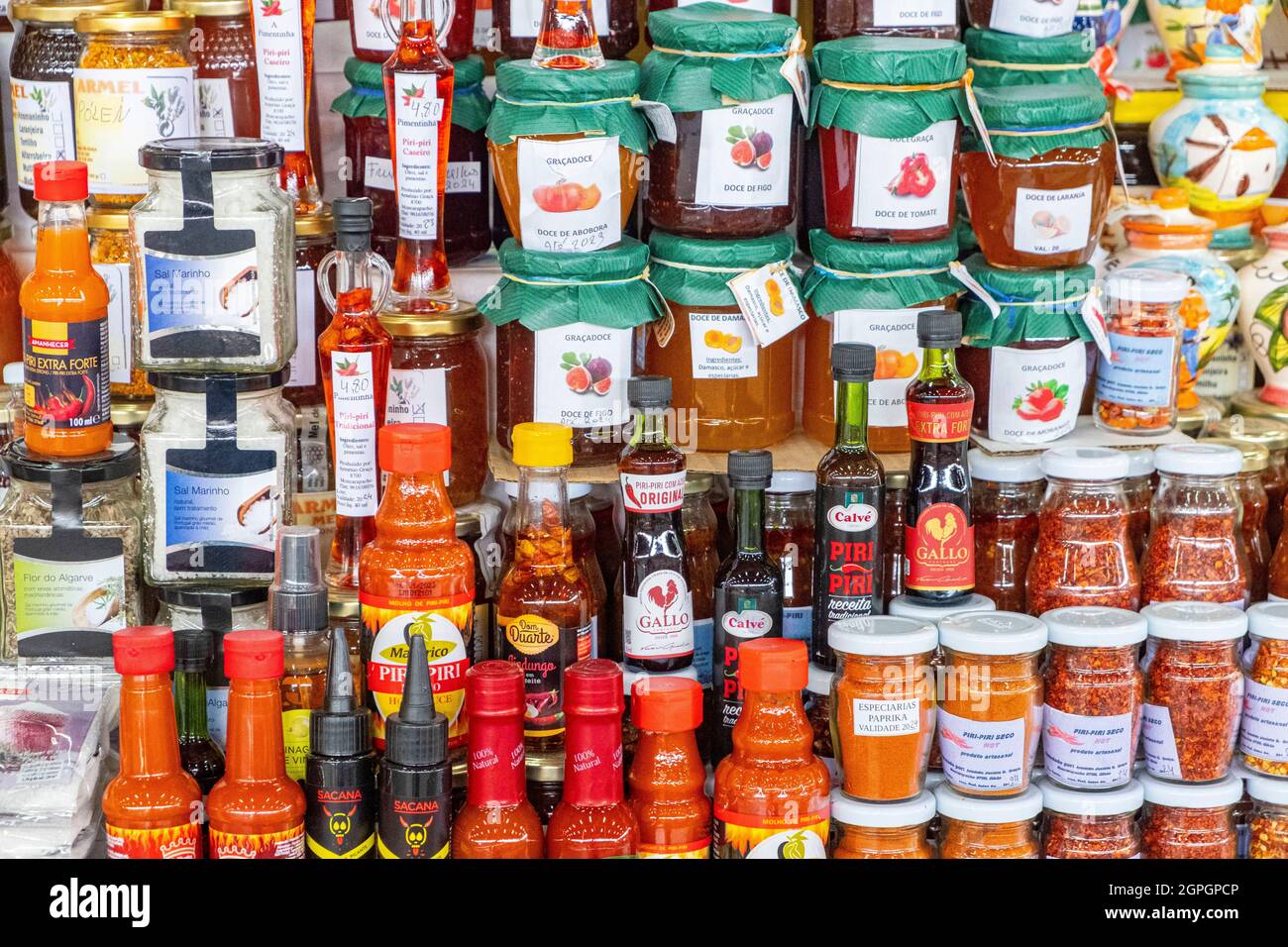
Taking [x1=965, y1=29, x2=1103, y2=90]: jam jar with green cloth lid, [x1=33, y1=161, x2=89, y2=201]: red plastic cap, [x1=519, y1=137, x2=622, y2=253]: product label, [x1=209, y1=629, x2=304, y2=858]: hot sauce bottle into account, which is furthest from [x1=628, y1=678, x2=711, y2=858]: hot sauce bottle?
[x1=965, y1=29, x2=1103, y2=90]: jam jar with green cloth lid

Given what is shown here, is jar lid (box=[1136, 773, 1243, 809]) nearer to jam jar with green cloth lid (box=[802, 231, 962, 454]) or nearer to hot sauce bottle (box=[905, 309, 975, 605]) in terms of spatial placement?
hot sauce bottle (box=[905, 309, 975, 605])

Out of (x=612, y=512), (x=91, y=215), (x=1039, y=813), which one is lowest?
(x=1039, y=813)

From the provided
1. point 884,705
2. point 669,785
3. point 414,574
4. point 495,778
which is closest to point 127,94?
point 414,574

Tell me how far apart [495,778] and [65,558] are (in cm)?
57

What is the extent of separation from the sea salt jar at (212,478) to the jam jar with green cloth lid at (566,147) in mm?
376

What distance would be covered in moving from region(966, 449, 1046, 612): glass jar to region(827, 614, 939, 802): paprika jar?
22 cm

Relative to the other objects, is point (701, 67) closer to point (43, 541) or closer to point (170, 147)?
point (170, 147)

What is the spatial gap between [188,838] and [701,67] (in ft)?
3.47

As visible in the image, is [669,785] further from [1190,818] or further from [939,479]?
[1190,818]

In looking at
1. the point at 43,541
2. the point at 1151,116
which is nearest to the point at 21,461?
the point at 43,541

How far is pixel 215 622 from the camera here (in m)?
Result: 1.98

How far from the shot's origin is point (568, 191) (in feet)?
6.93

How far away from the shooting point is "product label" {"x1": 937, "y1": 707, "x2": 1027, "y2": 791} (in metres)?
1.94

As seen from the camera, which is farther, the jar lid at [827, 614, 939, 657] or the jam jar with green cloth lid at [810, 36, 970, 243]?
the jam jar with green cloth lid at [810, 36, 970, 243]
